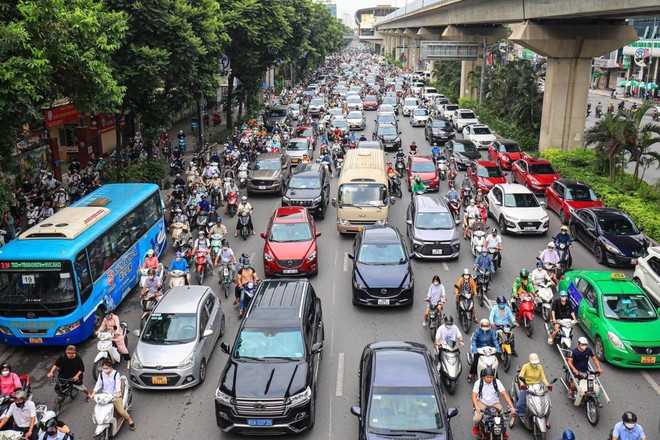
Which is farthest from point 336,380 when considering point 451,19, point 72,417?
point 451,19

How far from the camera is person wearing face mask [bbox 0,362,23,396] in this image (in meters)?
11.4

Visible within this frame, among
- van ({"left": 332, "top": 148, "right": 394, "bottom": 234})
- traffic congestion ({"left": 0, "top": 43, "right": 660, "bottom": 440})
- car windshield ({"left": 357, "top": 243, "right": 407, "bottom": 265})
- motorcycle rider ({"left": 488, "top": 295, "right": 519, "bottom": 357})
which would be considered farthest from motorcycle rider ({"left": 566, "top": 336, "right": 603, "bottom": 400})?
van ({"left": 332, "top": 148, "right": 394, "bottom": 234})

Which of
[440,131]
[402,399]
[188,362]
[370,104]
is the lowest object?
[188,362]

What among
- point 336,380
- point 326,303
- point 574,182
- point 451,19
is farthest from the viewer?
point 451,19

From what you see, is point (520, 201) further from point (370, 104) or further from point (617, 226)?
point (370, 104)

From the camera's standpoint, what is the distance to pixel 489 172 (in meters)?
28.7

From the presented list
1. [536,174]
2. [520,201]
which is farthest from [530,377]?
[536,174]

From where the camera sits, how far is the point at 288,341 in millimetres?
12047

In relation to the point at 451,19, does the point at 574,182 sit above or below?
below

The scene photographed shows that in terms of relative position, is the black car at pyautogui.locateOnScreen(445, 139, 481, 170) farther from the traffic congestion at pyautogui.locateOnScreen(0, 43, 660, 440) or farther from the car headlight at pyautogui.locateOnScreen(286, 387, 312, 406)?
the car headlight at pyautogui.locateOnScreen(286, 387, 312, 406)

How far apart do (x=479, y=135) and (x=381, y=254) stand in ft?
85.3

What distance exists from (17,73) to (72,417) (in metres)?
8.02

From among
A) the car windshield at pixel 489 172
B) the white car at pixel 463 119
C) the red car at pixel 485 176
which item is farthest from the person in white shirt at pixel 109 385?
the white car at pixel 463 119

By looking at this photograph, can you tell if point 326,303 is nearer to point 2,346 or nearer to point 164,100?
point 2,346
